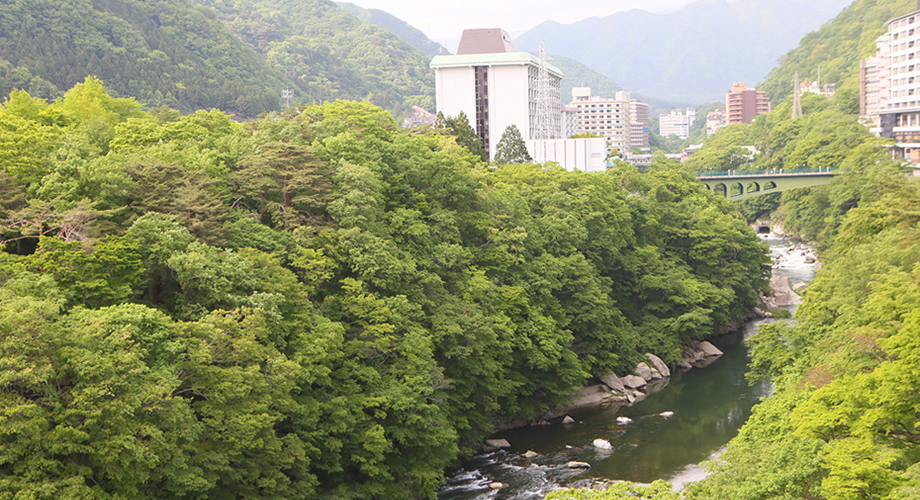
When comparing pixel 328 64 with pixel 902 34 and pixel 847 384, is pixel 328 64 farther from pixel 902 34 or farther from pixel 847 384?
pixel 847 384

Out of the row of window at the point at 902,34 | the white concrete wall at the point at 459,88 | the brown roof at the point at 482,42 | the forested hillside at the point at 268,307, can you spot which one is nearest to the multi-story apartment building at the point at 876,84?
the row of window at the point at 902,34

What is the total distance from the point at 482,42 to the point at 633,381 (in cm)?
4976

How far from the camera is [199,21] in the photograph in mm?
133625

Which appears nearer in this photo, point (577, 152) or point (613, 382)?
point (613, 382)

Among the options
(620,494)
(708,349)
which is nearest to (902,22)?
(708,349)

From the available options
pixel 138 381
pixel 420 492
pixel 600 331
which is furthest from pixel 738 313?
pixel 138 381

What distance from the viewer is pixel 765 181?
8044 cm

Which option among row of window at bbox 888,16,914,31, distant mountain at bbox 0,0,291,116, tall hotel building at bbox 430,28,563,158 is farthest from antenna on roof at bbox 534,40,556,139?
distant mountain at bbox 0,0,291,116

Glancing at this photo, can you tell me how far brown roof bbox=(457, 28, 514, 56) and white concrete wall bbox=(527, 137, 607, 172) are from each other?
12700 millimetres

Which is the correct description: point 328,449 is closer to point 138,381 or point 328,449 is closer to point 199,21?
point 138,381

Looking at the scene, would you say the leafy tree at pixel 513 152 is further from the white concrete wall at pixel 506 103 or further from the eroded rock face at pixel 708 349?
the eroded rock face at pixel 708 349

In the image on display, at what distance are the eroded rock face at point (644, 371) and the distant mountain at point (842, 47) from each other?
321ft

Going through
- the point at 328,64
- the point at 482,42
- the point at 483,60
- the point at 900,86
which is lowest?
the point at 900,86

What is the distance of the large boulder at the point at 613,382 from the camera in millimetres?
41125
